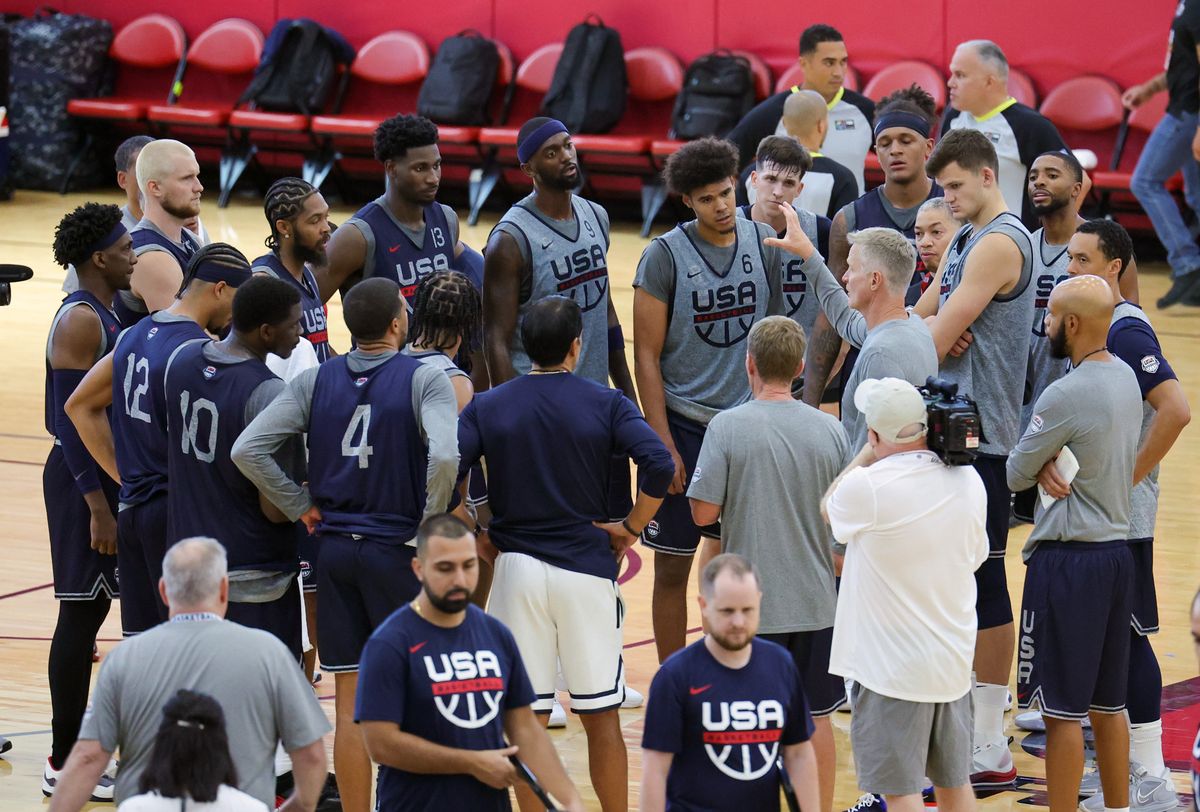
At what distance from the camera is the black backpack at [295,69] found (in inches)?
624

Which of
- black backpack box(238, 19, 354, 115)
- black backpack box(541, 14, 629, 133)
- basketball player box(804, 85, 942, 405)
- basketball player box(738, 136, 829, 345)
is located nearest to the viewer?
basketball player box(738, 136, 829, 345)

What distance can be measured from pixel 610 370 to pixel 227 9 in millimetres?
12070

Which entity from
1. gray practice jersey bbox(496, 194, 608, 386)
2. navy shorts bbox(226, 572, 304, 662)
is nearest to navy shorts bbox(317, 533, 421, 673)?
navy shorts bbox(226, 572, 304, 662)

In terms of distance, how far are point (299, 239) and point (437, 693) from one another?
230cm

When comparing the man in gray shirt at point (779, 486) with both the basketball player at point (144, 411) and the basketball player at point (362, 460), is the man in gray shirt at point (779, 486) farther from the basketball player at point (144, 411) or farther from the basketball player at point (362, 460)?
the basketball player at point (144, 411)

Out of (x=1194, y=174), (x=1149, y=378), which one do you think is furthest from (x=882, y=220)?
(x=1194, y=174)

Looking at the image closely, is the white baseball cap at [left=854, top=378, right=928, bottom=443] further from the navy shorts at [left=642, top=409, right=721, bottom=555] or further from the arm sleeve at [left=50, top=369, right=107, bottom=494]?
the arm sleeve at [left=50, top=369, right=107, bottom=494]

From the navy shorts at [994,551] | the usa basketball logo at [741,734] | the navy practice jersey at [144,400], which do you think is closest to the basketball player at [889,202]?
the navy shorts at [994,551]

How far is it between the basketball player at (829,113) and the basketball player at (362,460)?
4149mm

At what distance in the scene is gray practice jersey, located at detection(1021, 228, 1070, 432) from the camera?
237 inches

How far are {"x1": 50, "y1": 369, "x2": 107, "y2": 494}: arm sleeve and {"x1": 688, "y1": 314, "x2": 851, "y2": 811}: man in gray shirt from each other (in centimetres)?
188

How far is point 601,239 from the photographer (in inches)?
237

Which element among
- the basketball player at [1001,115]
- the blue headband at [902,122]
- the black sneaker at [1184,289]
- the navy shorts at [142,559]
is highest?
the basketball player at [1001,115]

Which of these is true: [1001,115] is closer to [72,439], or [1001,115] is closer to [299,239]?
[299,239]
